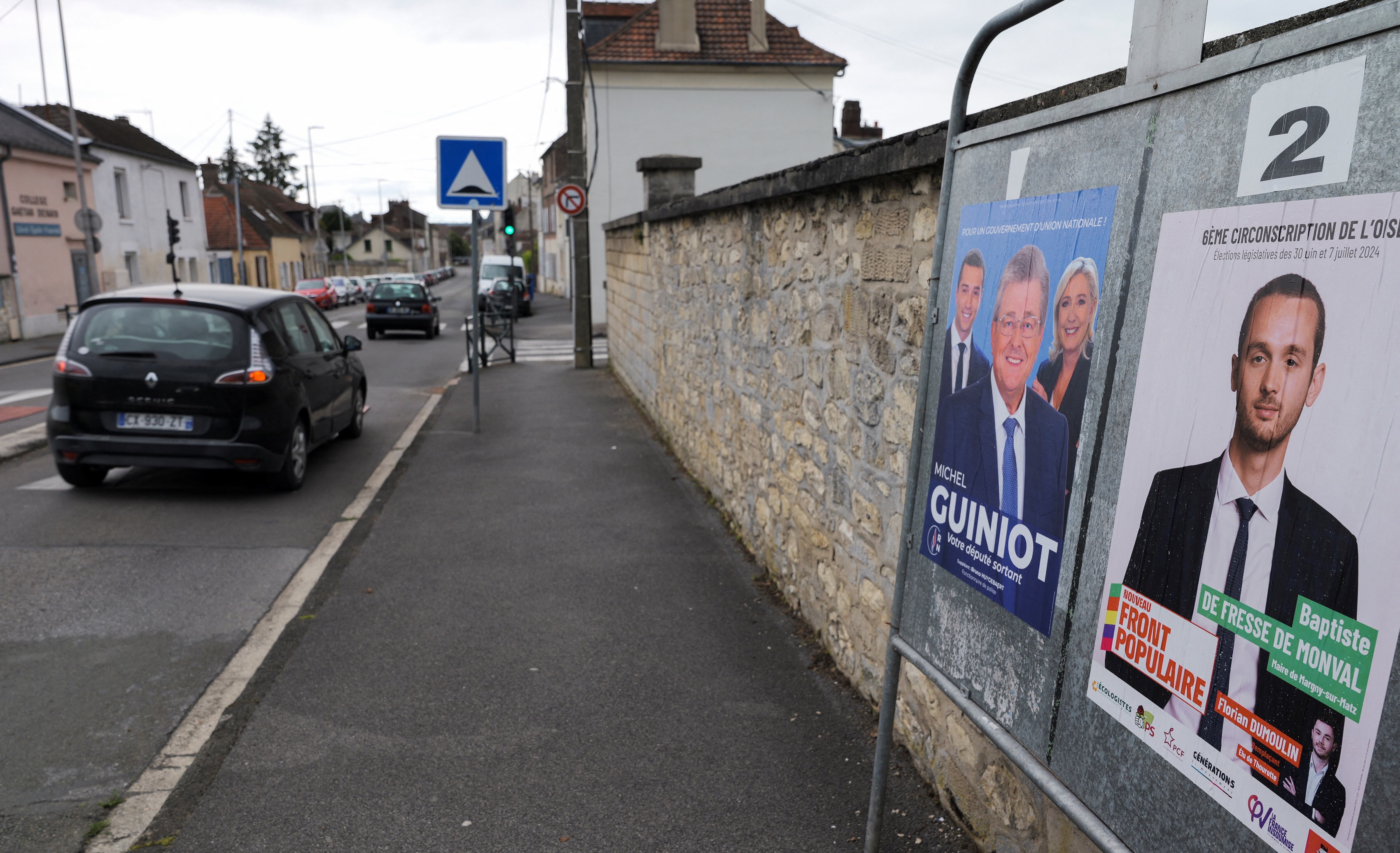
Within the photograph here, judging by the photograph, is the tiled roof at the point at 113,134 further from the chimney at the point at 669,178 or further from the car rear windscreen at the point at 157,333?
the car rear windscreen at the point at 157,333

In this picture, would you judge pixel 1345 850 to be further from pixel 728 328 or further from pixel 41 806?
pixel 728 328

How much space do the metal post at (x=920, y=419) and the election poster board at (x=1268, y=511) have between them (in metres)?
0.79

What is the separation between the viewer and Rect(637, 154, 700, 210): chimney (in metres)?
12.1

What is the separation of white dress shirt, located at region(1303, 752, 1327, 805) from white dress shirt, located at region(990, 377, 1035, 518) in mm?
778

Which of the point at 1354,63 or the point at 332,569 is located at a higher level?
the point at 1354,63

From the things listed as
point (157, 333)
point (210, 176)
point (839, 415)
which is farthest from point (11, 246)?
point (210, 176)

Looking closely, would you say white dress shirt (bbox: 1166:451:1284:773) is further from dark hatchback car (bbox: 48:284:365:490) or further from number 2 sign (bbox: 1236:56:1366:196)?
dark hatchback car (bbox: 48:284:365:490)

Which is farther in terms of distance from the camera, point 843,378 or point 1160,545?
point 843,378

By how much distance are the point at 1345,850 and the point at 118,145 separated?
1660 inches

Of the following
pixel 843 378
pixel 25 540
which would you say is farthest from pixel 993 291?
pixel 25 540

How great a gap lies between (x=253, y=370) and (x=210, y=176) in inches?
2564

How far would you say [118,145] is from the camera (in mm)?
35656

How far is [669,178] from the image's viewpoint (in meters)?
12.3

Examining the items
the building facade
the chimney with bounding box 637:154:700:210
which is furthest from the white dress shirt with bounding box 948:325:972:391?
the building facade
